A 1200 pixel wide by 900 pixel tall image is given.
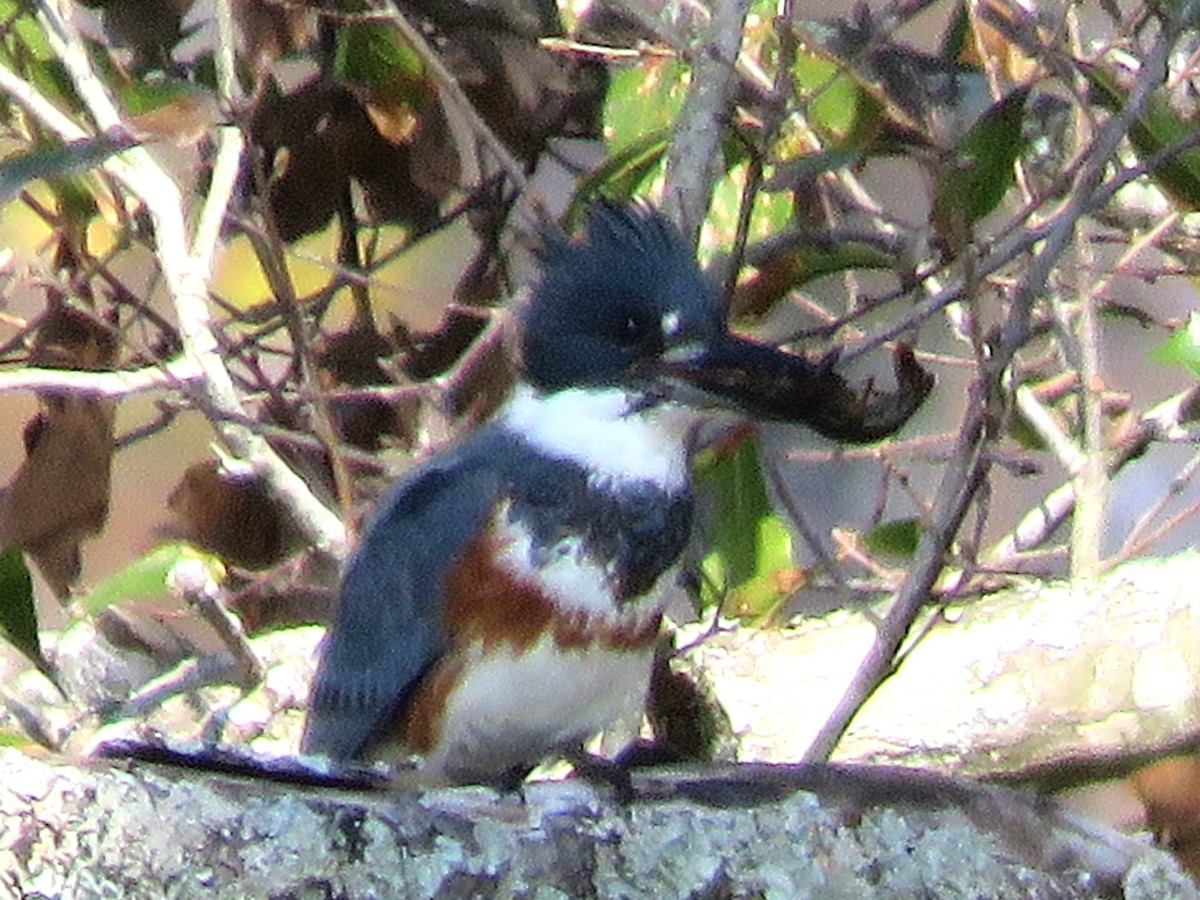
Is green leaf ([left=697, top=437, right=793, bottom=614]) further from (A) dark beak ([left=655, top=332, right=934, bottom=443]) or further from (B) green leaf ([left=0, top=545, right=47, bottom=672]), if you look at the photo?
(B) green leaf ([left=0, top=545, right=47, bottom=672])

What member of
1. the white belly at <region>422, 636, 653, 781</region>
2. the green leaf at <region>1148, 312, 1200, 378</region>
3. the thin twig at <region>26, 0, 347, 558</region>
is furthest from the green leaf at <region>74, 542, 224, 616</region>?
the green leaf at <region>1148, 312, 1200, 378</region>

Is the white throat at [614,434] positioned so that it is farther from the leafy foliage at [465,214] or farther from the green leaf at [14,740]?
the green leaf at [14,740]

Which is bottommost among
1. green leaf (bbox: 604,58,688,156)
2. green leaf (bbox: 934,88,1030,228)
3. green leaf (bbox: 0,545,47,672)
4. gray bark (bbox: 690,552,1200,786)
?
gray bark (bbox: 690,552,1200,786)

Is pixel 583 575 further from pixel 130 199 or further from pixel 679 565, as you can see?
pixel 130 199

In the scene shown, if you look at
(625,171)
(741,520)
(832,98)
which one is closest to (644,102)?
(625,171)

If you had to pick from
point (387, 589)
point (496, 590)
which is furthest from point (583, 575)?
point (387, 589)

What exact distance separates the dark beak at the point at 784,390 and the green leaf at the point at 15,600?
61 centimetres

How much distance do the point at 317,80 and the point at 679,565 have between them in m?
0.74

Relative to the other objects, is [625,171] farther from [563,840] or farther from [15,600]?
[563,840]

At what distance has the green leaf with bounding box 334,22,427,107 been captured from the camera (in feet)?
7.02

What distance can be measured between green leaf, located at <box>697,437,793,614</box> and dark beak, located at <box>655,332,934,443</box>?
0.38 metres

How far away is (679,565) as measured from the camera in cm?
183

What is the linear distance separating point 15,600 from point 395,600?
34cm

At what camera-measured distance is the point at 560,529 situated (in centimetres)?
175
